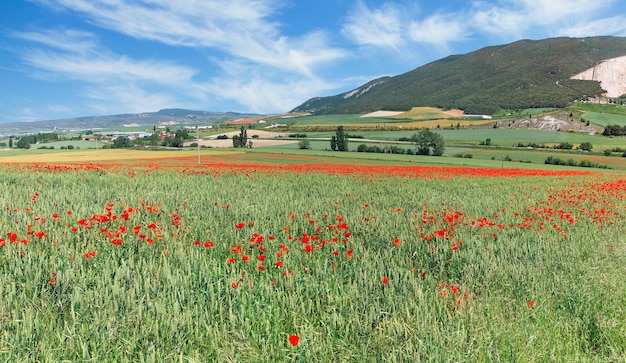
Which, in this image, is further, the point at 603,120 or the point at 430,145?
the point at 603,120

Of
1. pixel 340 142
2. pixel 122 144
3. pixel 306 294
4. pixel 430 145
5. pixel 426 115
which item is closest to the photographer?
pixel 306 294

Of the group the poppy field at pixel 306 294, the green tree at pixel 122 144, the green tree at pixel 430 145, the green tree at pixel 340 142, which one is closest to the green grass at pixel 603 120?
the green tree at pixel 430 145

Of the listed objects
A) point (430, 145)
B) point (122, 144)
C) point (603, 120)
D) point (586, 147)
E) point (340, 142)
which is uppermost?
point (603, 120)

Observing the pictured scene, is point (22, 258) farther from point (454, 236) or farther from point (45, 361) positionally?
point (454, 236)

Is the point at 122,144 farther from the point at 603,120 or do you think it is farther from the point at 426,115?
the point at 603,120

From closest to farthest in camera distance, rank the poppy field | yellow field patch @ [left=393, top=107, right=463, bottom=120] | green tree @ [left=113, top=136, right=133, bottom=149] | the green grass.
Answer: the poppy field → green tree @ [left=113, top=136, right=133, bottom=149] → the green grass → yellow field patch @ [left=393, top=107, right=463, bottom=120]

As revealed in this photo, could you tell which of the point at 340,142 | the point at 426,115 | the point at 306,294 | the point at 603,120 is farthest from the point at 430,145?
the point at 426,115

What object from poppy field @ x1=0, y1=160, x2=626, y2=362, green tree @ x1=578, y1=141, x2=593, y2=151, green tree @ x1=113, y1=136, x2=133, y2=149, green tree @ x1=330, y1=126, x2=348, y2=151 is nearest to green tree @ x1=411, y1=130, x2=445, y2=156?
green tree @ x1=330, y1=126, x2=348, y2=151

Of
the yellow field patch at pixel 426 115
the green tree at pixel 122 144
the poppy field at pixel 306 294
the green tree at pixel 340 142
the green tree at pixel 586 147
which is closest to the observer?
the poppy field at pixel 306 294

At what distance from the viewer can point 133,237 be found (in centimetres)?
600

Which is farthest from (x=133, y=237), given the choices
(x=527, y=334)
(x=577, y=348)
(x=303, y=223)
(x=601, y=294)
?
(x=601, y=294)

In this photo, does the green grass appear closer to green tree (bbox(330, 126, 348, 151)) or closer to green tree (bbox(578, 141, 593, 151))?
green tree (bbox(578, 141, 593, 151))

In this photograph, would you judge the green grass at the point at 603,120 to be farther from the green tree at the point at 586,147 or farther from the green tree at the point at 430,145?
the green tree at the point at 430,145

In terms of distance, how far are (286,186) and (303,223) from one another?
767cm
